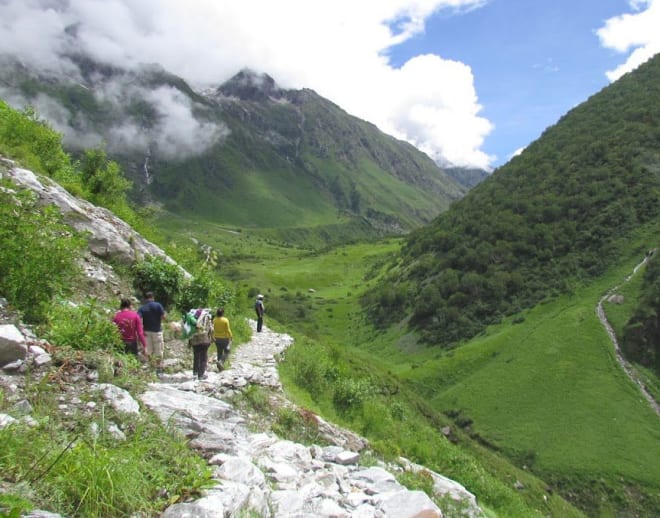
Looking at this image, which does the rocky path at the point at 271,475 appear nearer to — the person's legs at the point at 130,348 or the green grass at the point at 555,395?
the person's legs at the point at 130,348

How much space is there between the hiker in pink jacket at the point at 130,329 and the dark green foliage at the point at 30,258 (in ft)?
6.28

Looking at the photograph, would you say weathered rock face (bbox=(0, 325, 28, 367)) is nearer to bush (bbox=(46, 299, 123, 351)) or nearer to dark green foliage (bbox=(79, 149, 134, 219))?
bush (bbox=(46, 299, 123, 351))

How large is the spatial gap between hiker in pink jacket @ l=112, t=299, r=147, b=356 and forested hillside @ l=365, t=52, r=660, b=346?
10494 centimetres

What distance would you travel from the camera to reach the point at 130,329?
511 inches

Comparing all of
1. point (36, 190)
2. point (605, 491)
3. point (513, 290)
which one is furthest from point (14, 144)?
point (513, 290)

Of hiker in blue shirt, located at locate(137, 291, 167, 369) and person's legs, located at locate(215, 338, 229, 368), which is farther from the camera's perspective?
person's legs, located at locate(215, 338, 229, 368)

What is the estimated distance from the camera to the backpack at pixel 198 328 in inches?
568

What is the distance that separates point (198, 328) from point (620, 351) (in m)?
90.8

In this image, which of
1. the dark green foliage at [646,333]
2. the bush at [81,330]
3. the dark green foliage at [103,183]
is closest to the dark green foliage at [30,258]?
the bush at [81,330]

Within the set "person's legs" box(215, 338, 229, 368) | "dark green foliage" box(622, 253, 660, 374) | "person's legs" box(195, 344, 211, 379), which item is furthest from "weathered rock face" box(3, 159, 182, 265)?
"dark green foliage" box(622, 253, 660, 374)

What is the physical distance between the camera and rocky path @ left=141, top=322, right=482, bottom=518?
22.4 feet

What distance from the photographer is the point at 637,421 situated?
67562 millimetres

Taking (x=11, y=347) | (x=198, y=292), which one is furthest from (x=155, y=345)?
(x=198, y=292)

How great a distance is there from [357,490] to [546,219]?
146 m
